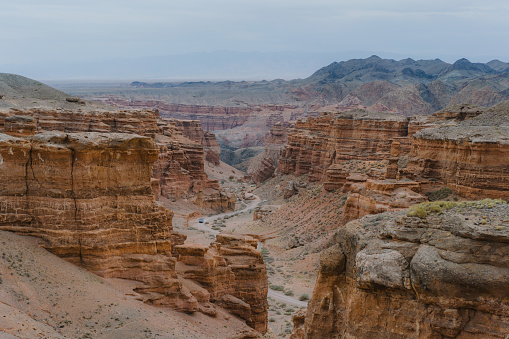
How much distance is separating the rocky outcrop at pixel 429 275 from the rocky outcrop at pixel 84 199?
884 cm

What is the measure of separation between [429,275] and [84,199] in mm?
12296

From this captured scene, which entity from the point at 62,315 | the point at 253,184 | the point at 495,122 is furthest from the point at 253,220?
the point at 62,315

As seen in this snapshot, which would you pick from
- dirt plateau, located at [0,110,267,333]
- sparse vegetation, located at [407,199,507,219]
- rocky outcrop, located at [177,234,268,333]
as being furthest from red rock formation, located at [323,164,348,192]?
sparse vegetation, located at [407,199,507,219]

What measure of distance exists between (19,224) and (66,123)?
35.3 m

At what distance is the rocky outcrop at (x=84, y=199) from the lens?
1816 cm

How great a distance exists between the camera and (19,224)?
18.4m

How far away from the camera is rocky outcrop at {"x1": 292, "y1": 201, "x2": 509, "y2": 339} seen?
10.7 metres

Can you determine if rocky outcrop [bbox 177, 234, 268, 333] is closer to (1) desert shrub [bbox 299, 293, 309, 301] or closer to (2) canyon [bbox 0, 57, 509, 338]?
(2) canyon [bbox 0, 57, 509, 338]

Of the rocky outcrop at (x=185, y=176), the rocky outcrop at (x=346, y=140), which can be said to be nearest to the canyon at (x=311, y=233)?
the rocky outcrop at (x=346, y=140)

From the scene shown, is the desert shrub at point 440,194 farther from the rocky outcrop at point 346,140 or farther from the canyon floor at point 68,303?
the canyon floor at point 68,303

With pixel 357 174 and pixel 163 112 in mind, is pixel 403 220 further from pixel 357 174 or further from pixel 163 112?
pixel 163 112

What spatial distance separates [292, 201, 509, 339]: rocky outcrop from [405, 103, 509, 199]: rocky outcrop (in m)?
21.4

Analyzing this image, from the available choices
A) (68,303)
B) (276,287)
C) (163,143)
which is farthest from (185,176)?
(68,303)

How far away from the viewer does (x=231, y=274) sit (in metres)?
22.7
